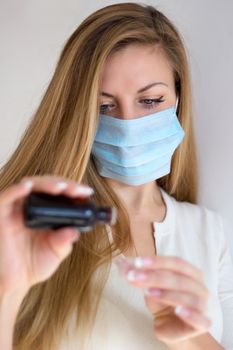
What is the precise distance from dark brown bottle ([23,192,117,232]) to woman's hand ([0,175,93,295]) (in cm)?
4

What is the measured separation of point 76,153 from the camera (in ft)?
3.53

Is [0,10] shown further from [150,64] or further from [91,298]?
[91,298]

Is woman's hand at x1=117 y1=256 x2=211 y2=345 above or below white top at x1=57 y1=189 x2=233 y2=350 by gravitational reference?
above

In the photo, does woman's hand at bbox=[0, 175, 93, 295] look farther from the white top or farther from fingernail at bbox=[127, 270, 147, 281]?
the white top

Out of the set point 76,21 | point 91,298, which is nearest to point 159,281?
point 91,298

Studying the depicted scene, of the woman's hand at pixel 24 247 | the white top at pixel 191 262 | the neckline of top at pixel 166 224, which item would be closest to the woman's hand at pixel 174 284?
the woman's hand at pixel 24 247

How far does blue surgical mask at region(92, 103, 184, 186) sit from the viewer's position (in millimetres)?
1087

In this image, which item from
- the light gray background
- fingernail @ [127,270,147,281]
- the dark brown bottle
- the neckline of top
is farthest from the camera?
the light gray background

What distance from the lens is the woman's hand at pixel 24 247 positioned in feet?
2.21

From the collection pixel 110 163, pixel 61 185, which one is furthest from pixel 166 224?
pixel 61 185

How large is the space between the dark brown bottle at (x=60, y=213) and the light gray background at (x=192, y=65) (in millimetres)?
803

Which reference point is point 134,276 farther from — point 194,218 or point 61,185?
point 194,218

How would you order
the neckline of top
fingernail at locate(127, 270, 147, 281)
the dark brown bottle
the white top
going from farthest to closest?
the neckline of top < the white top < fingernail at locate(127, 270, 147, 281) < the dark brown bottle

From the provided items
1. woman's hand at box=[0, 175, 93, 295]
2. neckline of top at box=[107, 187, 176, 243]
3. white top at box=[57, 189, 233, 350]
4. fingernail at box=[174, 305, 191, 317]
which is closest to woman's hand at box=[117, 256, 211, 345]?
fingernail at box=[174, 305, 191, 317]
